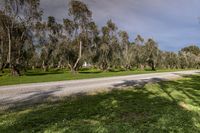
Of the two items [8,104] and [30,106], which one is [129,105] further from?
[8,104]

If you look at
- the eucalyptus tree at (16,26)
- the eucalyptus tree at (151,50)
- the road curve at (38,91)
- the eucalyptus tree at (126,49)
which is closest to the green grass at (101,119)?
the road curve at (38,91)

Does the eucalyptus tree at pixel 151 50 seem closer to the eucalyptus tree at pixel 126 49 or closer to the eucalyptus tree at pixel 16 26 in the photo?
the eucalyptus tree at pixel 126 49

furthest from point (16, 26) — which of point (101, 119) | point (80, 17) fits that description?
point (101, 119)

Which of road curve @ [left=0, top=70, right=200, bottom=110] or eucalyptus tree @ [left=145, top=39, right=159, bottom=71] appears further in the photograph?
eucalyptus tree @ [left=145, top=39, right=159, bottom=71]

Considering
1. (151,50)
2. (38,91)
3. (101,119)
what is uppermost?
(151,50)

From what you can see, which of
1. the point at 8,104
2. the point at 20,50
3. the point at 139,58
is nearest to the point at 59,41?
the point at 20,50

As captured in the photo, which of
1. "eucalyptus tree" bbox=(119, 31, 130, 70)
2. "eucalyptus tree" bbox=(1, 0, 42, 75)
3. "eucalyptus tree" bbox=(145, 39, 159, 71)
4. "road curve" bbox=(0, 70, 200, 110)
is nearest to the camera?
"road curve" bbox=(0, 70, 200, 110)

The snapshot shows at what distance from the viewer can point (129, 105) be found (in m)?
9.57

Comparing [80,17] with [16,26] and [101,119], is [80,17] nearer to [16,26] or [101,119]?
[16,26]

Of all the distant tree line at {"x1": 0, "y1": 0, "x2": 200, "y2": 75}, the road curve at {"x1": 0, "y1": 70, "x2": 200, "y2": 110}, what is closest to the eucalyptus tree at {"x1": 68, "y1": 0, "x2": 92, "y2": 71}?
the distant tree line at {"x1": 0, "y1": 0, "x2": 200, "y2": 75}

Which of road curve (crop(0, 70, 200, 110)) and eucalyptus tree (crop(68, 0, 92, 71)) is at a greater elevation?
eucalyptus tree (crop(68, 0, 92, 71))

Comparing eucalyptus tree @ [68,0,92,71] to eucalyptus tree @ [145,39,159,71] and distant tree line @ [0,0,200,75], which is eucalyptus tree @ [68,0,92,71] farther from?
eucalyptus tree @ [145,39,159,71]

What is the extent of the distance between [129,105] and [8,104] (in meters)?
5.29

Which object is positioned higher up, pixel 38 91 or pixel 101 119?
pixel 38 91
